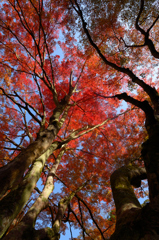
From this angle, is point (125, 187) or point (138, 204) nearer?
point (138, 204)

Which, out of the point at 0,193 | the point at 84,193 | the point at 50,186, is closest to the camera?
the point at 0,193

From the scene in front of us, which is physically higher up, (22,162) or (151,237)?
(22,162)

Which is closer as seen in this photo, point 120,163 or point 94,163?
point 120,163

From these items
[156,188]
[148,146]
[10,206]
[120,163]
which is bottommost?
[10,206]

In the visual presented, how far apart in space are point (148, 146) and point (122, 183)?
102cm

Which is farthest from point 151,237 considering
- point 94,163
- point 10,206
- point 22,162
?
point 94,163

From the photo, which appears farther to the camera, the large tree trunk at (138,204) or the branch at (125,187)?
the branch at (125,187)

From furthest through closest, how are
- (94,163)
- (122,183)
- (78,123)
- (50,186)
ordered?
(78,123)
(94,163)
(50,186)
(122,183)

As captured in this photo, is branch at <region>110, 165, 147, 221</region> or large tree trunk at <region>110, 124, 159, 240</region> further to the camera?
branch at <region>110, 165, 147, 221</region>

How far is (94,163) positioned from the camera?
9.76m

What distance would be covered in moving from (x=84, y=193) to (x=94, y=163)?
2134 mm

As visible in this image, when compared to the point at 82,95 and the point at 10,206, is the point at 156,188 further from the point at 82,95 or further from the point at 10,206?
the point at 82,95

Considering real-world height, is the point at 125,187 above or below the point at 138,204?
above

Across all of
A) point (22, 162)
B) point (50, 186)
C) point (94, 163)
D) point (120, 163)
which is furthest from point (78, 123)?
point (22, 162)
